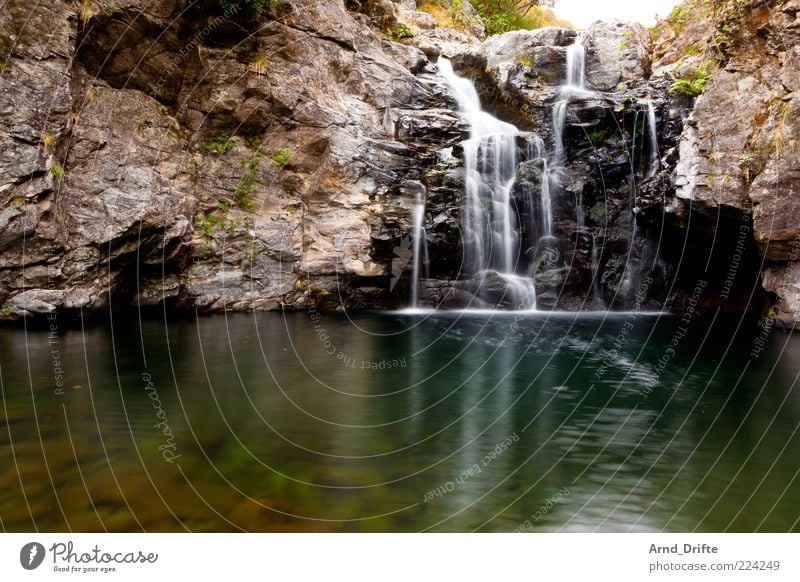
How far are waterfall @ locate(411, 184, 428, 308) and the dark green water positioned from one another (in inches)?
209

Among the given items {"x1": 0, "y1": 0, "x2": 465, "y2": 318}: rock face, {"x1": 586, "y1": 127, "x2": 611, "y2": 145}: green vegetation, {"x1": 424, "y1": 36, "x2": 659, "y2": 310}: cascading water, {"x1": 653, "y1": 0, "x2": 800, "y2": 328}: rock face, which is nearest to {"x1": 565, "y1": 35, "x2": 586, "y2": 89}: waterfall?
{"x1": 424, "y1": 36, "x2": 659, "y2": 310}: cascading water

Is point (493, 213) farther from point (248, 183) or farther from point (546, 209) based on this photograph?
point (248, 183)

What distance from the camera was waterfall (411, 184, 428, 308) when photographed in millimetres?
16078

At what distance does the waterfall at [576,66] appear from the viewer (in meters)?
19.8

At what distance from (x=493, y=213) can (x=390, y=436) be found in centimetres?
1201

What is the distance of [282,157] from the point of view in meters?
15.5

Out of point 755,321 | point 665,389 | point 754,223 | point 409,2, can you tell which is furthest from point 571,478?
point 409,2

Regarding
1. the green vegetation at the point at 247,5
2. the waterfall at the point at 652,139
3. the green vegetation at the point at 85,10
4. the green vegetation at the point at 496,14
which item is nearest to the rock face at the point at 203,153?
the green vegetation at the point at 85,10

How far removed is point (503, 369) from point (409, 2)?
20.2m

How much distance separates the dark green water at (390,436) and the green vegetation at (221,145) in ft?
21.2

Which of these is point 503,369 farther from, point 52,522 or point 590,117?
point 590,117

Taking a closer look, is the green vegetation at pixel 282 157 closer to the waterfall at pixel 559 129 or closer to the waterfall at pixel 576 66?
the waterfall at pixel 559 129

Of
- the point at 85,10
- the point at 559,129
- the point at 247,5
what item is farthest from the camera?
the point at 559,129

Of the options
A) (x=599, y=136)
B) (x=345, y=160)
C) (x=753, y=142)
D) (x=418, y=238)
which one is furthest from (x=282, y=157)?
(x=753, y=142)
